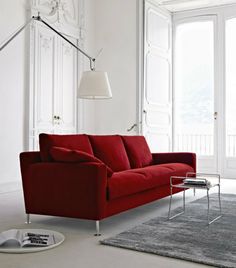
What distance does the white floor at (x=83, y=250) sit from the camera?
248cm

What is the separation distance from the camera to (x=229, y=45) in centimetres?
790

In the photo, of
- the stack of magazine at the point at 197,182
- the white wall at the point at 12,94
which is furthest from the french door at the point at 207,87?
the stack of magazine at the point at 197,182

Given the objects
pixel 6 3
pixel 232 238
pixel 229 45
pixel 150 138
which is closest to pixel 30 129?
pixel 6 3

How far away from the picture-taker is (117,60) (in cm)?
758

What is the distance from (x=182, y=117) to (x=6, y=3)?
13.9 feet

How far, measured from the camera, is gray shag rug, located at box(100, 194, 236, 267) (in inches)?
102

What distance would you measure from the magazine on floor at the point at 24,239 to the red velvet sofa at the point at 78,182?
1.37 ft

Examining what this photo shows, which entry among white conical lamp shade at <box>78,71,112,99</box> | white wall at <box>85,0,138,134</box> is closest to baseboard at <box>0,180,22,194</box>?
white conical lamp shade at <box>78,71,112,99</box>

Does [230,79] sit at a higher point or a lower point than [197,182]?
higher

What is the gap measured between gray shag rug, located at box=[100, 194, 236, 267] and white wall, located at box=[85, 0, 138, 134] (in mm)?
3777

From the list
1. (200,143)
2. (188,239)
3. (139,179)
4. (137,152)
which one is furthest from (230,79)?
(188,239)

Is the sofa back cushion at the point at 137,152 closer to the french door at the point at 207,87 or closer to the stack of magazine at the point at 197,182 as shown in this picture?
the stack of magazine at the point at 197,182

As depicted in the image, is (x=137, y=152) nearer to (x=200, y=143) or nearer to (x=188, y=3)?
(x=200, y=143)

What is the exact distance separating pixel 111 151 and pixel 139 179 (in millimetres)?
721
